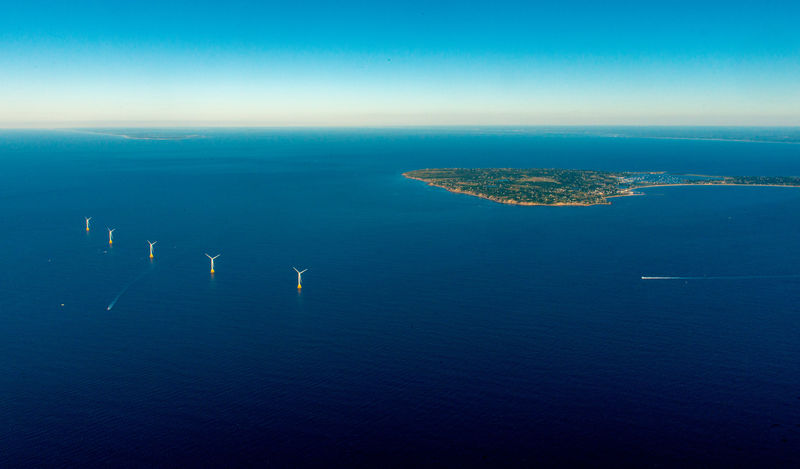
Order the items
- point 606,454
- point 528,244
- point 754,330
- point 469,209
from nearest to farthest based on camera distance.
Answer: point 606,454 → point 754,330 → point 528,244 → point 469,209

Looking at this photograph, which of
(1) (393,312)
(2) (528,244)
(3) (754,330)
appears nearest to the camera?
(3) (754,330)

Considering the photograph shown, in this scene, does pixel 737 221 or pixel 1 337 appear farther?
pixel 737 221

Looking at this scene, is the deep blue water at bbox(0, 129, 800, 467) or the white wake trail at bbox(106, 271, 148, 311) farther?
the white wake trail at bbox(106, 271, 148, 311)

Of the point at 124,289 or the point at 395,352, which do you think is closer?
the point at 395,352

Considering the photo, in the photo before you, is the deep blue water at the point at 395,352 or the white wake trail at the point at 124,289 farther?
the white wake trail at the point at 124,289

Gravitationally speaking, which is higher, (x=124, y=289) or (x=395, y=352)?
(x=124, y=289)

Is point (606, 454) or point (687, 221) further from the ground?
point (687, 221)

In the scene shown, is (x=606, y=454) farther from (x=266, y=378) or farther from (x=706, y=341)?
(x=266, y=378)

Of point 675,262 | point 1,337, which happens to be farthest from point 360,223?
point 1,337
